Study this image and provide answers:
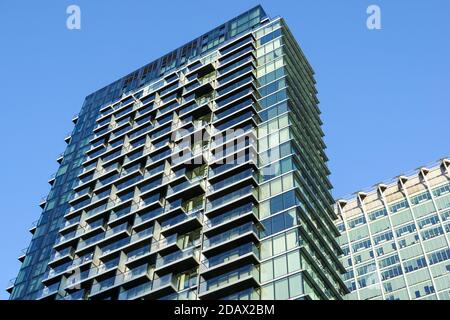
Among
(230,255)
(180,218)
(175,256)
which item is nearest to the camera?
(230,255)

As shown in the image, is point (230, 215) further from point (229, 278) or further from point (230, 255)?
point (229, 278)

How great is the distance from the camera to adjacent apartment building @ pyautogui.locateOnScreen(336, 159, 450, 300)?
393 ft

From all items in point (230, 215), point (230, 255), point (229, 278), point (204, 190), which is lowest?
point (229, 278)

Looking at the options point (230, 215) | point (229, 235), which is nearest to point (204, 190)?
point (230, 215)

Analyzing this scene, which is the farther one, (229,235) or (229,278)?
(229,235)

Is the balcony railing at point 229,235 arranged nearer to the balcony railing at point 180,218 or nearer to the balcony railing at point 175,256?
the balcony railing at point 175,256

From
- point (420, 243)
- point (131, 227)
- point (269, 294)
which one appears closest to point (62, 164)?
point (131, 227)

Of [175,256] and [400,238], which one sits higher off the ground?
[400,238]

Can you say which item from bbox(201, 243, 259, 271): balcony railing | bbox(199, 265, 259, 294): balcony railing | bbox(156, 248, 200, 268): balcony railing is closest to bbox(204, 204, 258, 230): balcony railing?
bbox(156, 248, 200, 268): balcony railing

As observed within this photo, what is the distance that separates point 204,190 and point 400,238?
72074 mm

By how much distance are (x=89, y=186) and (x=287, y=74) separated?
103ft

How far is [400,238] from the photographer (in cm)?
12925

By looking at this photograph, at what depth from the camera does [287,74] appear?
269 feet
